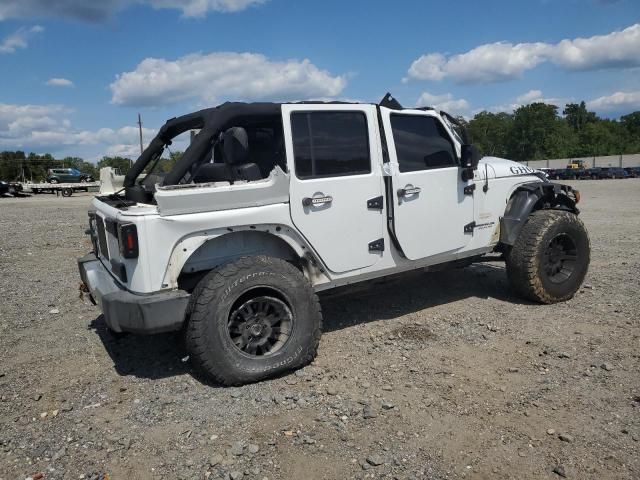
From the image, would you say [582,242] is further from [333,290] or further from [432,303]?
[333,290]

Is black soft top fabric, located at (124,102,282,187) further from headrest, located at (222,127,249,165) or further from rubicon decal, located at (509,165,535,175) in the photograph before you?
rubicon decal, located at (509,165,535,175)

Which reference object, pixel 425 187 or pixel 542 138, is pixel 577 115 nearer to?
pixel 542 138

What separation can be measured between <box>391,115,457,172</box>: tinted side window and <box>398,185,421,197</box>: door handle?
171 mm

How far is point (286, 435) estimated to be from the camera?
121 inches

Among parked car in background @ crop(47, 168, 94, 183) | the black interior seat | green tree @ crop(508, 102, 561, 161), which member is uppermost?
green tree @ crop(508, 102, 561, 161)

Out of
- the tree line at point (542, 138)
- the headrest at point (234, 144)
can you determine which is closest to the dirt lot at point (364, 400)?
the headrest at point (234, 144)

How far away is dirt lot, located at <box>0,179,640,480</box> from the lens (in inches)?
110

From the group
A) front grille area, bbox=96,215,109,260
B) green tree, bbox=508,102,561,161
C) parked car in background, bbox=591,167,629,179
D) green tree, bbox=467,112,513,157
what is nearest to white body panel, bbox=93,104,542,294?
front grille area, bbox=96,215,109,260

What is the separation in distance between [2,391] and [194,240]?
184 centimetres

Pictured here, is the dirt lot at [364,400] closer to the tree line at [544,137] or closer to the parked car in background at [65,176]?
the parked car in background at [65,176]

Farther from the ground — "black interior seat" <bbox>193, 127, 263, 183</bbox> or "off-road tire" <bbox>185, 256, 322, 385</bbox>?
"black interior seat" <bbox>193, 127, 263, 183</bbox>

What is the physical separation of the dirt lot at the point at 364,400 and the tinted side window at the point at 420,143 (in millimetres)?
1552

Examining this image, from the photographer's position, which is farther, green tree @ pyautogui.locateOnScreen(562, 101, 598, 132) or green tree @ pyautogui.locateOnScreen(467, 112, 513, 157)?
green tree @ pyautogui.locateOnScreen(562, 101, 598, 132)

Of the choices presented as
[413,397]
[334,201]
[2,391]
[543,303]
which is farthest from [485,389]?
[2,391]
